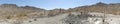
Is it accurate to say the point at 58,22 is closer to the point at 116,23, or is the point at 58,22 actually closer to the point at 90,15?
the point at 90,15

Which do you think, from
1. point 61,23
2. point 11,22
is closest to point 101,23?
point 61,23

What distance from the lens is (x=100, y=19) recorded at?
68.0 feet

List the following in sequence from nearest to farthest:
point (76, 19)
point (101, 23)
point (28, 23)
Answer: point (101, 23)
point (76, 19)
point (28, 23)

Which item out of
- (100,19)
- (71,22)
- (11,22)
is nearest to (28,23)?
(11,22)

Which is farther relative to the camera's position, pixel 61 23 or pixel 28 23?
pixel 28 23

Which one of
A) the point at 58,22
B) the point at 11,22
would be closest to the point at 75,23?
the point at 58,22

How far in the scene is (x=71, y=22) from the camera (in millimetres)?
21422

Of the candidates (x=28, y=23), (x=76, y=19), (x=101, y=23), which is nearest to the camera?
(x=101, y=23)

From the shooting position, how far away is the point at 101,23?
20.2 meters

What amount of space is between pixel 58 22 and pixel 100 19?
3449 mm

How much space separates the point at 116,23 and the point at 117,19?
1.90 ft

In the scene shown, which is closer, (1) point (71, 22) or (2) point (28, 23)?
(1) point (71, 22)

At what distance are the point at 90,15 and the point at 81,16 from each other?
0.67 metres

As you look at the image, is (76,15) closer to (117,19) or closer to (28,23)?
(117,19)
